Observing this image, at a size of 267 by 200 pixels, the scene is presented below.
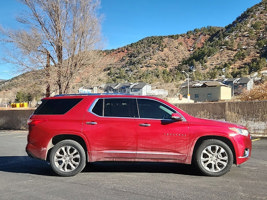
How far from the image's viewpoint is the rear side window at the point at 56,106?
20.1ft

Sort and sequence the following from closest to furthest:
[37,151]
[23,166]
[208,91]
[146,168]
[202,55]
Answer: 1. [37,151]
2. [146,168]
3. [23,166]
4. [208,91]
5. [202,55]

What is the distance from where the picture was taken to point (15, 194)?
4.83 m

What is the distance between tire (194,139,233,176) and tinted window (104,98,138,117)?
1.58 meters

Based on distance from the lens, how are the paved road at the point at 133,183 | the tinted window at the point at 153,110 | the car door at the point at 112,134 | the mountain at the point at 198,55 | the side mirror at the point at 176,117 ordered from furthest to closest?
the mountain at the point at 198,55, the tinted window at the point at 153,110, the car door at the point at 112,134, the side mirror at the point at 176,117, the paved road at the point at 133,183

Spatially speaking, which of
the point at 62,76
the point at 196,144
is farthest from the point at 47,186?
the point at 62,76

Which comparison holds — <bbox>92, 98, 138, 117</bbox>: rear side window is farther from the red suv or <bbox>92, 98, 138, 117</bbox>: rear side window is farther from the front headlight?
the front headlight

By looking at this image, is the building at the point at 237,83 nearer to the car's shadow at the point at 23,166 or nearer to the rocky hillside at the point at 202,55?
the rocky hillside at the point at 202,55

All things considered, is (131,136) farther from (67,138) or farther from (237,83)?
(237,83)

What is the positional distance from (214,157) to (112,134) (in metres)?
2.18

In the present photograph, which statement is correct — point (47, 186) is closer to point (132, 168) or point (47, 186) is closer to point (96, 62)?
point (132, 168)

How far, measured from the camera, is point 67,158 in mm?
5918

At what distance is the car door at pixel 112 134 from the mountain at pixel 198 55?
58.8 meters

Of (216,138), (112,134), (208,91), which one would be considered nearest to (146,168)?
(112,134)

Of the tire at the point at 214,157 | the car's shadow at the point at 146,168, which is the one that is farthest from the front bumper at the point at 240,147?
the car's shadow at the point at 146,168
